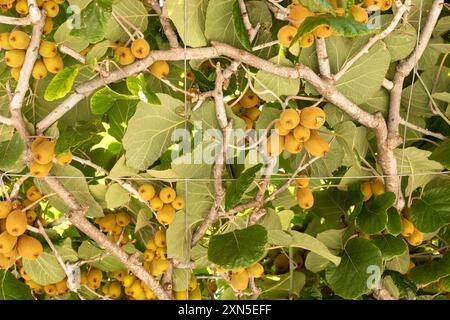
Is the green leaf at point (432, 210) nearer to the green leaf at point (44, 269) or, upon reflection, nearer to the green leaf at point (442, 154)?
the green leaf at point (442, 154)

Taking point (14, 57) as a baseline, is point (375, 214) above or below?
below

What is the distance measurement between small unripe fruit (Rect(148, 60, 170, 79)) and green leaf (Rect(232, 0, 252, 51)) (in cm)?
12

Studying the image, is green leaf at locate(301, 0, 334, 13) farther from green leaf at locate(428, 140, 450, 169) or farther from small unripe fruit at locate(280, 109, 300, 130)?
green leaf at locate(428, 140, 450, 169)

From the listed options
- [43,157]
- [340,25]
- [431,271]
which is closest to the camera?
[340,25]

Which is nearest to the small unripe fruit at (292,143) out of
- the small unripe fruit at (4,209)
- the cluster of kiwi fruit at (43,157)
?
the cluster of kiwi fruit at (43,157)

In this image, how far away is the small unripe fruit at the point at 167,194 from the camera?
0.97 m

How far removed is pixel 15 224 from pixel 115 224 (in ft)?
0.57

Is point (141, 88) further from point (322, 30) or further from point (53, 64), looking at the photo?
point (322, 30)

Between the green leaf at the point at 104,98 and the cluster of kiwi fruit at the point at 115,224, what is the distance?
Answer: 206 mm

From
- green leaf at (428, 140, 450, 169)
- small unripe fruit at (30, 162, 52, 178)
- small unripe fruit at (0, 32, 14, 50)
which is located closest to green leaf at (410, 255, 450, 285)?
green leaf at (428, 140, 450, 169)

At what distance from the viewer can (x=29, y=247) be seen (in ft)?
3.18

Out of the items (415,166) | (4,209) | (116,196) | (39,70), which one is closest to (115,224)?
(116,196)
